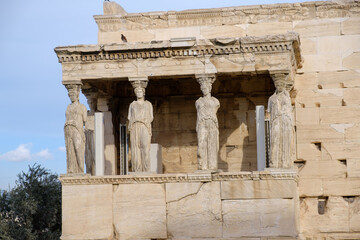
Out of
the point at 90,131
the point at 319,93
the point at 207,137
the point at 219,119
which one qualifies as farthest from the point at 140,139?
the point at 319,93

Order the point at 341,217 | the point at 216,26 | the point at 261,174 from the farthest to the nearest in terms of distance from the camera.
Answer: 1. the point at 216,26
2. the point at 341,217
3. the point at 261,174

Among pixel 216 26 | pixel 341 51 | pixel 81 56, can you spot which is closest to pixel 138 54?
pixel 81 56

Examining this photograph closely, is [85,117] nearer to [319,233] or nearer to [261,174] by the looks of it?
[261,174]

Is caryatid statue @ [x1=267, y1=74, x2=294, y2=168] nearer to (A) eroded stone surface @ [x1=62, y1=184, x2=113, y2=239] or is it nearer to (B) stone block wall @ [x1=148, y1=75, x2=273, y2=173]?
(B) stone block wall @ [x1=148, y1=75, x2=273, y2=173]

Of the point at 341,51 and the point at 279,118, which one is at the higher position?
the point at 341,51

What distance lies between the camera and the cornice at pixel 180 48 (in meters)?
15.4

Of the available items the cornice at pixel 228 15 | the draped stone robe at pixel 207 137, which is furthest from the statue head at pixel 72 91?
the cornice at pixel 228 15

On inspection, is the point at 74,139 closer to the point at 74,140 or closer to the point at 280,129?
the point at 74,140

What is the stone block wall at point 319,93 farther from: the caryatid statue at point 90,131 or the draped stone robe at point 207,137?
the draped stone robe at point 207,137

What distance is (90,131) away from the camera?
1697 centimetres

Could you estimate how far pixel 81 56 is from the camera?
52.3ft

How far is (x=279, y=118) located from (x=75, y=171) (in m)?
3.72

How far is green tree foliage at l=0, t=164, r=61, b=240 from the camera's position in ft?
63.0

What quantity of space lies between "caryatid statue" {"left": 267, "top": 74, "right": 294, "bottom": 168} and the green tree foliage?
635 cm
